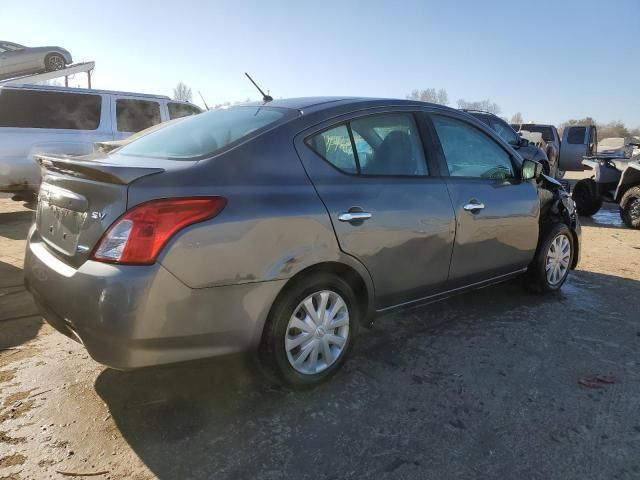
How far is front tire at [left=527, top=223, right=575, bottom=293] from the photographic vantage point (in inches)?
171

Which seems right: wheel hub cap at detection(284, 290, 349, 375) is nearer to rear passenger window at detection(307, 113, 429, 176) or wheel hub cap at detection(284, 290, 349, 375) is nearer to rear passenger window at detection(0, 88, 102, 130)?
rear passenger window at detection(307, 113, 429, 176)

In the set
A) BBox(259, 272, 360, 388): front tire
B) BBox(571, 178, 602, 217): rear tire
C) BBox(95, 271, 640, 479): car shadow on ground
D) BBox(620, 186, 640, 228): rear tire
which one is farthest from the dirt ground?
BBox(571, 178, 602, 217): rear tire

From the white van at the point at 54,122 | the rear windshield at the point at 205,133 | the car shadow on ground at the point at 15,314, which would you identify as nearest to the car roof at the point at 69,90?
the white van at the point at 54,122

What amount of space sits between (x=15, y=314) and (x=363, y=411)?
284 cm

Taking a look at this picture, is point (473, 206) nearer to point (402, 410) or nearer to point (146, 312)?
point (402, 410)

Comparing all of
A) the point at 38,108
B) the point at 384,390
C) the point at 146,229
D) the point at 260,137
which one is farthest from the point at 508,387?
the point at 38,108

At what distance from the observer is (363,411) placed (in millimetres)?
2646

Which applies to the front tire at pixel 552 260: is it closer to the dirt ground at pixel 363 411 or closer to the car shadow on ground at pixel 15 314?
the dirt ground at pixel 363 411

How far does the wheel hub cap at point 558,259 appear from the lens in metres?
4.43

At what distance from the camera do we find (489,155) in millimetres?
3871

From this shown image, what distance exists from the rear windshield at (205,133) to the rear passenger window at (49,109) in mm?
5365

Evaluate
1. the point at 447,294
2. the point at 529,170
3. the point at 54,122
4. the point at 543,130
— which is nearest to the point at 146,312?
the point at 447,294

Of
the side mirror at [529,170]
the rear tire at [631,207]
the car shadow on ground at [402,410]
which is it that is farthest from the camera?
the rear tire at [631,207]

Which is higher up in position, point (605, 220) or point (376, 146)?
point (376, 146)
